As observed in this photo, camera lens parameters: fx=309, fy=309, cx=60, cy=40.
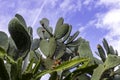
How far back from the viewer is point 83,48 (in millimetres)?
2168

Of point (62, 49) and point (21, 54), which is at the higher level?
point (21, 54)

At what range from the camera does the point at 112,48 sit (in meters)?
3.22

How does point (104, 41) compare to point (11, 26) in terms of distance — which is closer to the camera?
point (11, 26)

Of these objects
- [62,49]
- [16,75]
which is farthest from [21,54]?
[62,49]

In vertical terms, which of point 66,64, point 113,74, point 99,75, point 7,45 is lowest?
point 113,74

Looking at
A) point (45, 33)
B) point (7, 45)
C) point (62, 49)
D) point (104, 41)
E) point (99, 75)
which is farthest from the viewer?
point (45, 33)

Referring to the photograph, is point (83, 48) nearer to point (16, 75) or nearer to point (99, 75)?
point (99, 75)

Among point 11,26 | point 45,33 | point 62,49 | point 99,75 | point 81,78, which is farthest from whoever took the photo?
point 45,33

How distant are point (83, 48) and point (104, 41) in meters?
1.01

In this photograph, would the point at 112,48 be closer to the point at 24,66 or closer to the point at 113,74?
the point at 113,74

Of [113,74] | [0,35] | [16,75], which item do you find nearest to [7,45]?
[0,35]

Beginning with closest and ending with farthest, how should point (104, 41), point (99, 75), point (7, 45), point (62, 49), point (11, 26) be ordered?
point (11, 26) → point (7, 45) → point (99, 75) → point (62, 49) → point (104, 41)

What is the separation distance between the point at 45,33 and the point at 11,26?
86.9 inches

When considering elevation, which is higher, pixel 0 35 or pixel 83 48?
pixel 0 35
